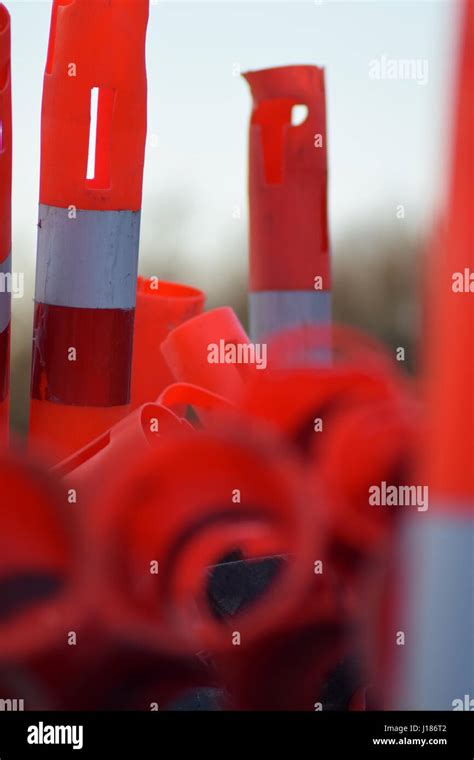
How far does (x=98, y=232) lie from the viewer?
9.05 feet

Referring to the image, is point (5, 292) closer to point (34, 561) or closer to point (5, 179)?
point (5, 179)

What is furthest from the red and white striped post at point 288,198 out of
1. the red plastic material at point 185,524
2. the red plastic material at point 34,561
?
the red plastic material at point 34,561

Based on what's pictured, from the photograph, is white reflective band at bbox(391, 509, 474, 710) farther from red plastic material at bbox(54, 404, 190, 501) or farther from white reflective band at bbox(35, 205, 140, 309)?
Answer: white reflective band at bbox(35, 205, 140, 309)

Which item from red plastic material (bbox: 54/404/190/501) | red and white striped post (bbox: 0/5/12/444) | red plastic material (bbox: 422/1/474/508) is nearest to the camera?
red plastic material (bbox: 422/1/474/508)

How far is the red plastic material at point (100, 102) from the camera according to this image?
2676mm

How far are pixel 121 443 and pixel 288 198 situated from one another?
1222 millimetres

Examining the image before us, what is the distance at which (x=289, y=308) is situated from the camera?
345 cm

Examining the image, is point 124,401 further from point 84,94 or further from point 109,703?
point 109,703

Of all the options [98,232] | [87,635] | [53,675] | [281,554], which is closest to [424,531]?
[87,635]

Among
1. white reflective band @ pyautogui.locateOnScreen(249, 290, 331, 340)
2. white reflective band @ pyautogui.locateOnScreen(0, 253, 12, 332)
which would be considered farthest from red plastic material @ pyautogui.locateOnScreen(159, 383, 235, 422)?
white reflective band @ pyautogui.locateOnScreen(249, 290, 331, 340)

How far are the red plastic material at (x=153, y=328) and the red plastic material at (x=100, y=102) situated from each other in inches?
23.1

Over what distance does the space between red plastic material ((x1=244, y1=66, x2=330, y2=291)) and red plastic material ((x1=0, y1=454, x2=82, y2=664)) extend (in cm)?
149

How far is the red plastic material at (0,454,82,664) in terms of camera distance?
199 cm

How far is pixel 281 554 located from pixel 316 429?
34cm
